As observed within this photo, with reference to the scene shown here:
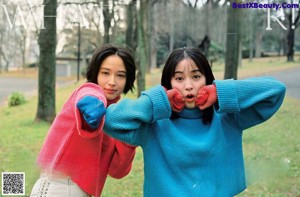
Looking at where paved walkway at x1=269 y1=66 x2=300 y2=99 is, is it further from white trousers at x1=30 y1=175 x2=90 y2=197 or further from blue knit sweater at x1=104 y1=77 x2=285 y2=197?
white trousers at x1=30 y1=175 x2=90 y2=197

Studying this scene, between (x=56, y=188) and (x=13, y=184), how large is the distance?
5.45ft

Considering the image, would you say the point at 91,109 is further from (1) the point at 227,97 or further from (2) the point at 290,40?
(2) the point at 290,40

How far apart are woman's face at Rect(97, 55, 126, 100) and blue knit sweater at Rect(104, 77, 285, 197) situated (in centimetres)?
23

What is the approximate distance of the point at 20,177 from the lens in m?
3.04

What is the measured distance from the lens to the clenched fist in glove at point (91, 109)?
1.15m

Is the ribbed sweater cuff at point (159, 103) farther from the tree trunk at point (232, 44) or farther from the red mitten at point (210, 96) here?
the tree trunk at point (232, 44)

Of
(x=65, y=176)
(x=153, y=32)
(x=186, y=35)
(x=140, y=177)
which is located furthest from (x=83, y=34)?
(x=65, y=176)

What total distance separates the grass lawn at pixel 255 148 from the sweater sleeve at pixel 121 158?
4.70 feet

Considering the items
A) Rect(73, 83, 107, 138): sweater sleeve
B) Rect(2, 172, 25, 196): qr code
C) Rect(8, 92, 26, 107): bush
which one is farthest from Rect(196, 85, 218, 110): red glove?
Rect(8, 92, 26, 107): bush

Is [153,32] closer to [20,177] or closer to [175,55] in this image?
[20,177]

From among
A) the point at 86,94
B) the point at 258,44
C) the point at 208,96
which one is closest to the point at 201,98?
the point at 208,96

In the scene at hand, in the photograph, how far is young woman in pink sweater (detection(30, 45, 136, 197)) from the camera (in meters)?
1.43

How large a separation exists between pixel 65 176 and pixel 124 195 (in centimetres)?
193

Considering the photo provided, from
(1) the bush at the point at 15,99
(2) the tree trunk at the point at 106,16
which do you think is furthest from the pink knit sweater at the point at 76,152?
(1) the bush at the point at 15,99
